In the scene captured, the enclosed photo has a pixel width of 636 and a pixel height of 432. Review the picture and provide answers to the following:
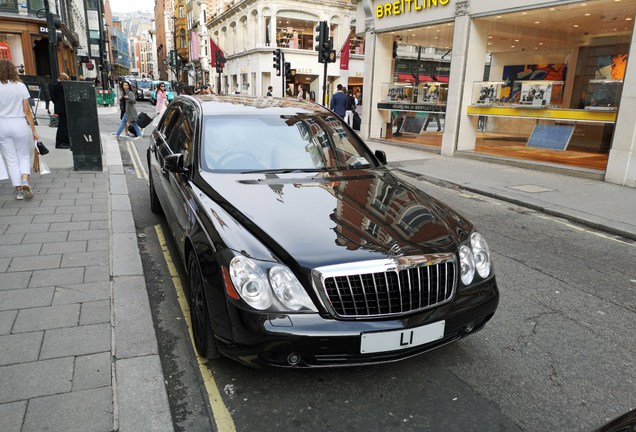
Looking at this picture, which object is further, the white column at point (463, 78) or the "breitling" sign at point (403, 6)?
the "breitling" sign at point (403, 6)

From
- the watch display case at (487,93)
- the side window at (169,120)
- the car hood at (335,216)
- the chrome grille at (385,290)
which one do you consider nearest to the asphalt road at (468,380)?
the chrome grille at (385,290)

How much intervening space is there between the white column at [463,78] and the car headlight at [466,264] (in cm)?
1195

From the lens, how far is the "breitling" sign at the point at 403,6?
48.0 feet

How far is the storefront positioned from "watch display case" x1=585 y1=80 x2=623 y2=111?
1.1 inches

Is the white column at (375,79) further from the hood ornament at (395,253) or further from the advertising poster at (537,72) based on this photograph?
the hood ornament at (395,253)

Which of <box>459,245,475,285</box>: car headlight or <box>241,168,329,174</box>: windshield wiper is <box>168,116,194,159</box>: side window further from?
<box>459,245,475,285</box>: car headlight

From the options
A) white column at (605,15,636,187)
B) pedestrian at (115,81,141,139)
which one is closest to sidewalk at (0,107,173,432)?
pedestrian at (115,81,141,139)

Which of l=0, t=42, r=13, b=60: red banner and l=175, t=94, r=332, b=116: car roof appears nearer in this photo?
l=175, t=94, r=332, b=116: car roof

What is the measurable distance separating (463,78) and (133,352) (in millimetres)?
13140

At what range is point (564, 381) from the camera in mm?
3033

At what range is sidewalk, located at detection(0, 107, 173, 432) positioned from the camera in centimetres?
253

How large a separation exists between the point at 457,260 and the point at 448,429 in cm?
95

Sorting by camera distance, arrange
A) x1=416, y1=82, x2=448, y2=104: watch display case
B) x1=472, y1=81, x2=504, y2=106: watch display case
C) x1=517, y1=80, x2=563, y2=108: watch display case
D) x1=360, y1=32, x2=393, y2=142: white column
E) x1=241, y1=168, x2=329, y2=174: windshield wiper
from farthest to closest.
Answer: x1=360, y1=32, x2=393, y2=142: white column → x1=416, y1=82, x2=448, y2=104: watch display case → x1=472, y1=81, x2=504, y2=106: watch display case → x1=517, y1=80, x2=563, y2=108: watch display case → x1=241, y1=168, x2=329, y2=174: windshield wiper

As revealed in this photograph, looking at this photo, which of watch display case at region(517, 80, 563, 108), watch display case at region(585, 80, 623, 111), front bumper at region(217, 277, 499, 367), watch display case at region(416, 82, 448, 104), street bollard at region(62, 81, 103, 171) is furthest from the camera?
watch display case at region(416, 82, 448, 104)
